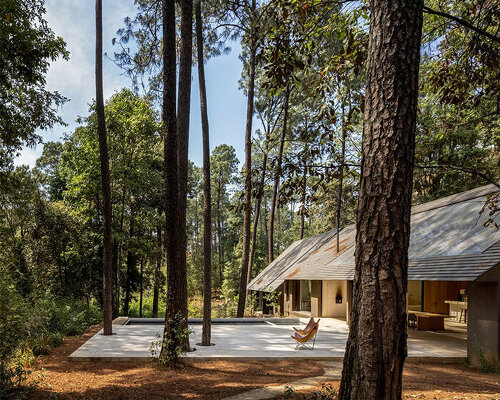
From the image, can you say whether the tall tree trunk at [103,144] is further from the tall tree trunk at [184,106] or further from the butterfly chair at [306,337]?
the butterfly chair at [306,337]

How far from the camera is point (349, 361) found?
3.10 metres

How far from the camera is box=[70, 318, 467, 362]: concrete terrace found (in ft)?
Result: 27.8

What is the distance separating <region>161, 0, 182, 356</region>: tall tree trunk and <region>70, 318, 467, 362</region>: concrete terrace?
31.2 inches

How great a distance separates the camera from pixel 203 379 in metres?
6.61

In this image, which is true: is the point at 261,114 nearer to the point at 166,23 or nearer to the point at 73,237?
the point at 73,237

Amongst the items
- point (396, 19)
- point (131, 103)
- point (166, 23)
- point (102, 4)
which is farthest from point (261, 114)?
point (396, 19)

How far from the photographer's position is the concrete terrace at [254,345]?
8484mm

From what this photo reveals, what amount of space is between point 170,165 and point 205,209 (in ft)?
8.10

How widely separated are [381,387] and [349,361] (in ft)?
0.97

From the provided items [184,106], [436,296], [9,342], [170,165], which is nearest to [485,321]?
[170,165]

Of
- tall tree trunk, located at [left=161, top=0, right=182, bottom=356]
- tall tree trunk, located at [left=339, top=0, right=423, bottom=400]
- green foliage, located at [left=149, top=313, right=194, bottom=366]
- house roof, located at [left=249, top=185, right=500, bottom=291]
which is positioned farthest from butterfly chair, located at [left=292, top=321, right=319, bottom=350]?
tall tree trunk, located at [left=339, top=0, right=423, bottom=400]

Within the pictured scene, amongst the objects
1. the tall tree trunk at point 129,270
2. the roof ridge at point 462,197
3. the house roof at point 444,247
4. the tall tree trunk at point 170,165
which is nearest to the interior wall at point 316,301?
the house roof at point 444,247

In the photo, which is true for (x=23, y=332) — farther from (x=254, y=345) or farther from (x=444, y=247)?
(x=444, y=247)

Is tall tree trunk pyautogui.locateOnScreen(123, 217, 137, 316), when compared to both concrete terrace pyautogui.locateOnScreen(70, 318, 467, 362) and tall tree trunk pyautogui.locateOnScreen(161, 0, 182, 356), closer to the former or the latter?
concrete terrace pyautogui.locateOnScreen(70, 318, 467, 362)
